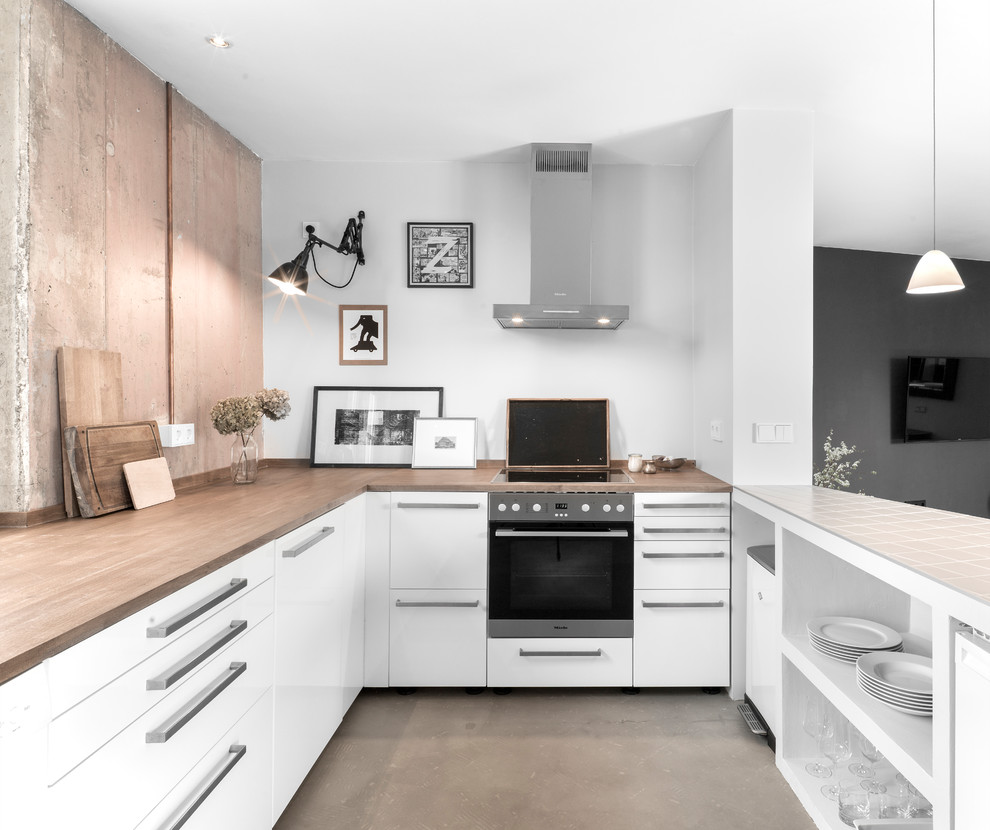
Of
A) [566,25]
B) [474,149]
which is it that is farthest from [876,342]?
[566,25]

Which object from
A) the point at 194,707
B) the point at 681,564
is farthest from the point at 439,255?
the point at 194,707

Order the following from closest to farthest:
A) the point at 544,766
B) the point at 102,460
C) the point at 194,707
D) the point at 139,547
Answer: the point at 194,707
the point at 139,547
the point at 102,460
the point at 544,766

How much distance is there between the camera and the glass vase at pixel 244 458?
2586mm

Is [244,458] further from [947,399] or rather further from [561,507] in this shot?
[947,399]

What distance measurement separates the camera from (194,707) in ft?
4.09

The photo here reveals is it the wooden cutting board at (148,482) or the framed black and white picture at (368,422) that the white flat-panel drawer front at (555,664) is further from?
the wooden cutting board at (148,482)

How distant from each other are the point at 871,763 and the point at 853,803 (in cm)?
22

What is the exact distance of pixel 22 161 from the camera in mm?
1654

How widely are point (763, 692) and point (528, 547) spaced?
1.08 metres

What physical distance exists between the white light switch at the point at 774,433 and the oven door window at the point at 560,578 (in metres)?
0.75

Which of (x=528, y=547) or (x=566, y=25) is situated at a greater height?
(x=566, y=25)

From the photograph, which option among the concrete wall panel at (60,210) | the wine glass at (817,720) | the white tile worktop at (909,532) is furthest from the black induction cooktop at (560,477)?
the concrete wall panel at (60,210)

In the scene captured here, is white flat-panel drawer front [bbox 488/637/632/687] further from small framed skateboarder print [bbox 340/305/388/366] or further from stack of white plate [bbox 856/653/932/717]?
small framed skateboarder print [bbox 340/305/388/366]

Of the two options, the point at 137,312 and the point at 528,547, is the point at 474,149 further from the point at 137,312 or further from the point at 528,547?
the point at 528,547
